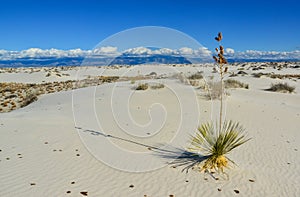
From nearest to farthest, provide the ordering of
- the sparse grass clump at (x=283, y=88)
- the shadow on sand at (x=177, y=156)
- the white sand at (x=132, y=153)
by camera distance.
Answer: the white sand at (x=132, y=153), the shadow on sand at (x=177, y=156), the sparse grass clump at (x=283, y=88)

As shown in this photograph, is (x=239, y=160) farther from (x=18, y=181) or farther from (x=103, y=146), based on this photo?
(x=18, y=181)

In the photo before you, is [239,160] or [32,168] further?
[239,160]

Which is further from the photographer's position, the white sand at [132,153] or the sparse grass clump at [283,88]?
the sparse grass clump at [283,88]

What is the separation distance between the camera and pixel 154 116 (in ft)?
40.0

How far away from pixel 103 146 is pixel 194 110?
21.0 ft

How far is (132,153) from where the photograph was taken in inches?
301

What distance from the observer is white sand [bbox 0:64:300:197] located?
18.9ft

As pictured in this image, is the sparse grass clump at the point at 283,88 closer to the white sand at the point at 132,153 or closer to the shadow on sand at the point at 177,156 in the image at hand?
the white sand at the point at 132,153

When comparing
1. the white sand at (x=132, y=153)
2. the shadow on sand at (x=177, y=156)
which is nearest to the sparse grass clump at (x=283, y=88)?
the white sand at (x=132, y=153)

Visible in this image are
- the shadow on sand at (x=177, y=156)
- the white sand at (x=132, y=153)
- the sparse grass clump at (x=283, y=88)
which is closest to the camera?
the white sand at (x=132, y=153)

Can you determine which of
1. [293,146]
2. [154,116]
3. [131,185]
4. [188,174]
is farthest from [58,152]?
[293,146]

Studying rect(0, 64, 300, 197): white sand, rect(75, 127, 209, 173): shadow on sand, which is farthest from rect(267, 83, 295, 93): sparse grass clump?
rect(75, 127, 209, 173): shadow on sand

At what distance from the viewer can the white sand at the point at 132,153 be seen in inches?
226

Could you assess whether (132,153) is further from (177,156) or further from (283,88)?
(283,88)
